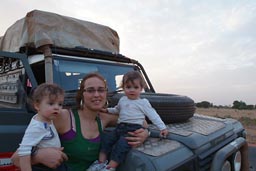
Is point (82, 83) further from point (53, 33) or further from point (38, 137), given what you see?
point (53, 33)

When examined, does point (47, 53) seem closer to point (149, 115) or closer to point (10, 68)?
point (10, 68)

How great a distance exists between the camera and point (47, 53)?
3.47 meters

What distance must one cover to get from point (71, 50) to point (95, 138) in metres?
1.70

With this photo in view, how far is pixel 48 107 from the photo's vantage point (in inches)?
82.9

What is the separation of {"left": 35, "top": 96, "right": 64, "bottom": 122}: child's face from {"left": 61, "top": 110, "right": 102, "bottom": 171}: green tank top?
0.31 meters

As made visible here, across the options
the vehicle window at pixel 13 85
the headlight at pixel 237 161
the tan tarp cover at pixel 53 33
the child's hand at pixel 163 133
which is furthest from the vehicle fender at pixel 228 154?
the tan tarp cover at pixel 53 33

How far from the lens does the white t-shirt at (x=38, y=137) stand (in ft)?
6.69

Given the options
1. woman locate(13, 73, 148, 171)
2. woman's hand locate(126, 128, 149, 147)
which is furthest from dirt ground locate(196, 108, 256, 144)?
woman locate(13, 73, 148, 171)

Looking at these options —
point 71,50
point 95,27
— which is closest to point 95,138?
point 71,50

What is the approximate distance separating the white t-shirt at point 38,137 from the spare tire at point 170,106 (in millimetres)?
1017

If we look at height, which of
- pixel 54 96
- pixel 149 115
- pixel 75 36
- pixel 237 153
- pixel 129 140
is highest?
pixel 75 36

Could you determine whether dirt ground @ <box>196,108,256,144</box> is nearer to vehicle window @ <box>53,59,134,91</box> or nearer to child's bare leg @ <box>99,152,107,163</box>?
vehicle window @ <box>53,59,134,91</box>

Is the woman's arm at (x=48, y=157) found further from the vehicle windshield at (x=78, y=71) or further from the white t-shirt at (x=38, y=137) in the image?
the vehicle windshield at (x=78, y=71)

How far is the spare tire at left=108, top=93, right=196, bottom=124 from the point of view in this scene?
301cm
